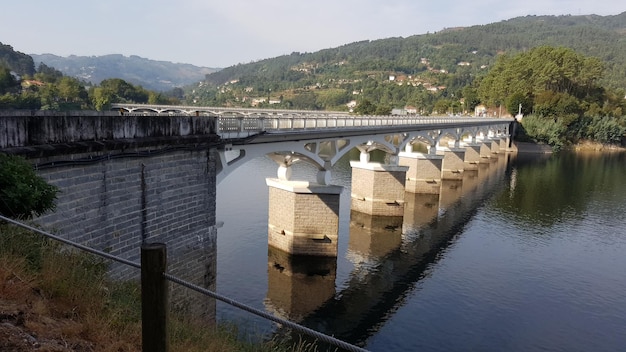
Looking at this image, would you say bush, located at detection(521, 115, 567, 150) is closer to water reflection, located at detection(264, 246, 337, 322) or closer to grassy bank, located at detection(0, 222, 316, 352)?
water reflection, located at detection(264, 246, 337, 322)

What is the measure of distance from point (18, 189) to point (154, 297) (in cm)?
436

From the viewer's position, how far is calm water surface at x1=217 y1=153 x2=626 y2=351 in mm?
16016

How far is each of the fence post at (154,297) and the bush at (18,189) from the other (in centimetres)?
423

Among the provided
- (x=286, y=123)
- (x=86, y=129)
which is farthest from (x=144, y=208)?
(x=286, y=123)

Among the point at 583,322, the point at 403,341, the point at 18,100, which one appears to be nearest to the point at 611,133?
the point at 583,322

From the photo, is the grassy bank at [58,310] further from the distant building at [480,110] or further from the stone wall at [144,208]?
the distant building at [480,110]

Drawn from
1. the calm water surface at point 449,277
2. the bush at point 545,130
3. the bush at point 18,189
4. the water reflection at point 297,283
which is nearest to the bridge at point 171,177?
the water reflection at point 297,283

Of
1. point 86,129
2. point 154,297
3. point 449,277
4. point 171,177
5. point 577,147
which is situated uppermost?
point 86,129

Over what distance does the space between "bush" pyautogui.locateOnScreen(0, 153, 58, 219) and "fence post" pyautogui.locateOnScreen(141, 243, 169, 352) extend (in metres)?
4.23

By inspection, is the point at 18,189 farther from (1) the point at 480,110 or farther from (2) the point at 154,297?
(1) the point at 480,110

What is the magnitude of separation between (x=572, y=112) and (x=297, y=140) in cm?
7649

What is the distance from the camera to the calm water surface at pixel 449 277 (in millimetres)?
16016

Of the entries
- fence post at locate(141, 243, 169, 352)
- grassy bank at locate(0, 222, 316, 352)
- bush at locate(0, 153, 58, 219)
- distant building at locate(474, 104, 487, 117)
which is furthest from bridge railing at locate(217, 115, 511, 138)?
distant building at locate(474, 104, 487, 117)

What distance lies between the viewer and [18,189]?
260 inches
